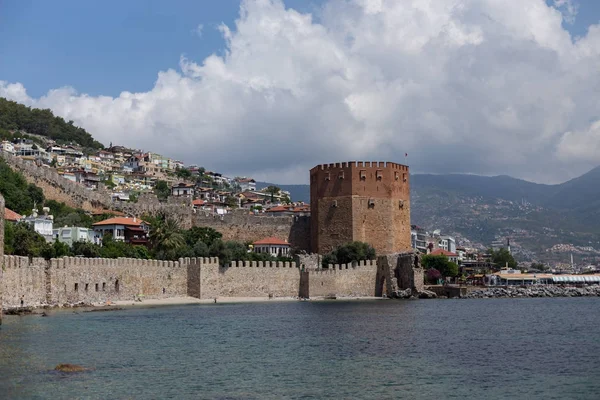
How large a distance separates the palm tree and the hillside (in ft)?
128

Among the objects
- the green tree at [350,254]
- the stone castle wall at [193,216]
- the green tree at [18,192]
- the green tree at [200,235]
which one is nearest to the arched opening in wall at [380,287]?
the green tree at [350,254]

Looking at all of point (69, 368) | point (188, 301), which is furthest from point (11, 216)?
point (69, 368)

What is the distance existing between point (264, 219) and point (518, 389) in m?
36.2

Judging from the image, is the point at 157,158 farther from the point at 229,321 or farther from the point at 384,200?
the point at 229,321

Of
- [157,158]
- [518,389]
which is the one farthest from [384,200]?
[157,158]

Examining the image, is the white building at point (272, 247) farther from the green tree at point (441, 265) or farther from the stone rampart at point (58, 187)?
the green tree at point (441, 265)

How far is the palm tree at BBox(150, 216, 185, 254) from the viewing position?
41500 mm

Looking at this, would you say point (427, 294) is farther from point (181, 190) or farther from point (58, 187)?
point (181, 190)

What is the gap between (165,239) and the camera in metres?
41.8

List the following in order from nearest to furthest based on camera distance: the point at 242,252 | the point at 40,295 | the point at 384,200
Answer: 1. the point at 40,295
2. the point at 242,252
3. the point at 384,200

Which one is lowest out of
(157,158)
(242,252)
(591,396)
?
(591,396)

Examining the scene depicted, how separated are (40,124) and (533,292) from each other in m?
55.5

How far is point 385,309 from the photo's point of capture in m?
33.7

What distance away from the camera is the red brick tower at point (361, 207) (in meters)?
46.1
